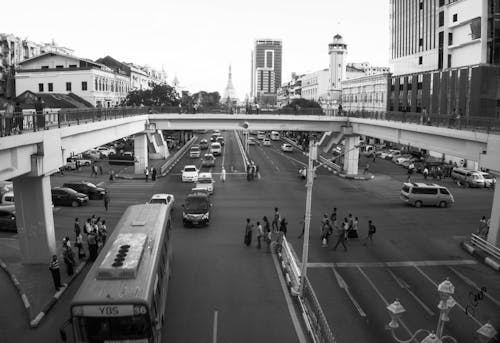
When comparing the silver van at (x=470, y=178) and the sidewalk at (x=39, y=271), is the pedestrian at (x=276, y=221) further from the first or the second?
the silver van at (x=470, y=178)

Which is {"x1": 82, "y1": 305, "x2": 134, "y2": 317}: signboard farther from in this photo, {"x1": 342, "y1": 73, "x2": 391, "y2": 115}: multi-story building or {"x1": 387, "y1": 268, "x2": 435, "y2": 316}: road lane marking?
{"x1": 342, "y1": 73, "x2": 391, "y2": 115}: multi-story building

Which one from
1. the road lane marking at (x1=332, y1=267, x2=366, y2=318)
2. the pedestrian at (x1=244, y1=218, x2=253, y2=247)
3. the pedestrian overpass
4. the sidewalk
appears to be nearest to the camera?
the road lane marking at (x1=332, y1=267, x2=366, y2=318)

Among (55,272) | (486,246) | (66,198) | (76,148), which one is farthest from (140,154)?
(486,246)

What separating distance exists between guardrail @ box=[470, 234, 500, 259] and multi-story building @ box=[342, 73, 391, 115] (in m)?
52.2

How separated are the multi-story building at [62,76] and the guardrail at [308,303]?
182 ft

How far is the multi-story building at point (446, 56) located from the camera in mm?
56000

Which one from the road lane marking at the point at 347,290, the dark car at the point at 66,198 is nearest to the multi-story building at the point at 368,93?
the dark car at the point at 66,198

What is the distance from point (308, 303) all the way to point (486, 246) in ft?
37.7

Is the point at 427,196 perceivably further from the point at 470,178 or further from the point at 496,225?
the point at 470,178

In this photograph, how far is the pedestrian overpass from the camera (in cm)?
→ 1861

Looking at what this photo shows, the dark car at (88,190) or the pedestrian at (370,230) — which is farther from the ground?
the dark car at (88,190)

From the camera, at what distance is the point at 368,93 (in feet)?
318

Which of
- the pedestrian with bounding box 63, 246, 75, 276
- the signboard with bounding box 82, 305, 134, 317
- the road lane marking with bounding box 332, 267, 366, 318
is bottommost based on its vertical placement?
the road lane marking with bounding box 332, 267, 366, 318

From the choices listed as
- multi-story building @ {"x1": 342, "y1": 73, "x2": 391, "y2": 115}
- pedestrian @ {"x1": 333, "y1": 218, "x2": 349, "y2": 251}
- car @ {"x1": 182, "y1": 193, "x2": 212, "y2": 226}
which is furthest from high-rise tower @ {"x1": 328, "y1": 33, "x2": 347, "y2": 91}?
pedestrian @ {"x1": 333, "y1": 218, "x2": 349, "y2": 251}
